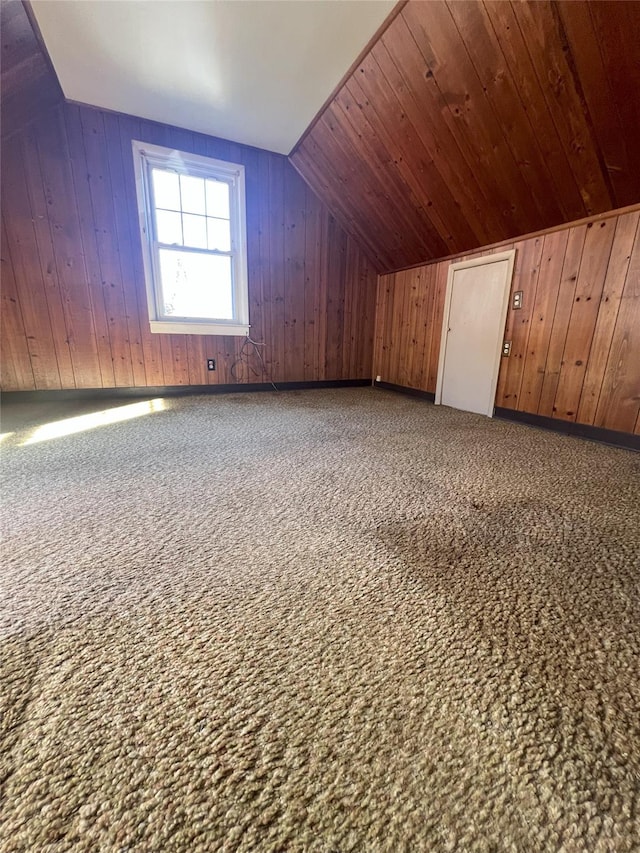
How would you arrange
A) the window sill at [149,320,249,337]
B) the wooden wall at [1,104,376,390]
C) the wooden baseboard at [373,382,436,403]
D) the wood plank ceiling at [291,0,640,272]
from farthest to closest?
the wooden baseboard at [373,382,436,403] < the window sill at [149,320,249,337] < the wooden wall at [1,104,376,390] < the wood plank ceiling at [291,0,640,272]

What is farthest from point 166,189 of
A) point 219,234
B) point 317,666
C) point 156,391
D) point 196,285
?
point 317,666

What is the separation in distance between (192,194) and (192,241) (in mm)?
458

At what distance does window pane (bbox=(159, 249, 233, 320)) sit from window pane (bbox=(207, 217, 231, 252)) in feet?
0.33

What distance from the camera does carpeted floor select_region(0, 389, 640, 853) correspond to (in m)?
0.51

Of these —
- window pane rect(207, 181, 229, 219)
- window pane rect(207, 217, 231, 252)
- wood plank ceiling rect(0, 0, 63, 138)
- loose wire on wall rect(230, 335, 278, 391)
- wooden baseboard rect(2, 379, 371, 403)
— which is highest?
wood plank ceiling rect(0, 0, 63, 138)

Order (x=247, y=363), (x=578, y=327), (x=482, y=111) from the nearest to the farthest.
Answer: (x=482, y=111) → (x=578, y=327) → (x=247, y=363)

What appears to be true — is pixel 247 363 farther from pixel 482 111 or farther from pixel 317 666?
pixel 317 666

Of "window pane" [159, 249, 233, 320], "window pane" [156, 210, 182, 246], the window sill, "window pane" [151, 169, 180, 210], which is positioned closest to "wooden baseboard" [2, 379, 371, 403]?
the window sill

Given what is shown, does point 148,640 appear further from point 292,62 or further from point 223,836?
point 292,62

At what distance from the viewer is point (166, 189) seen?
3381 mm

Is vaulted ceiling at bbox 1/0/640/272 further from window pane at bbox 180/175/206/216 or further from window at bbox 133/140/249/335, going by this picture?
window pane at bbox 180/175/206/216

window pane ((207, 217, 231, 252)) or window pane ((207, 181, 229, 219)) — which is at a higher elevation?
window pane ((207, 181, 229, 219))

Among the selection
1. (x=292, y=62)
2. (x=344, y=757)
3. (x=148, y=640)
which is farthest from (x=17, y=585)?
(x=292, y=62)

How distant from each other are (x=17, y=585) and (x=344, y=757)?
0.98 m
